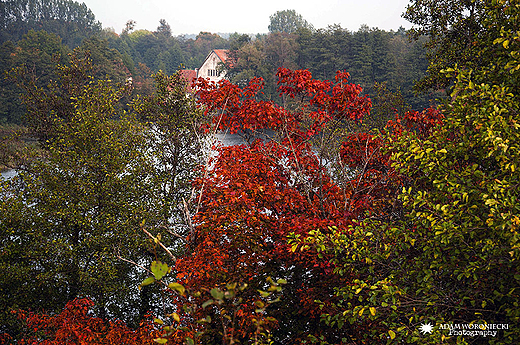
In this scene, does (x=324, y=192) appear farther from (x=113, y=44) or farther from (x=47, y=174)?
(x=113, y=44)

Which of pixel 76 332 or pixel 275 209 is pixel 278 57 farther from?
pixel 76 332

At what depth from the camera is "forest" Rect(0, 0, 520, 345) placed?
5.36 m

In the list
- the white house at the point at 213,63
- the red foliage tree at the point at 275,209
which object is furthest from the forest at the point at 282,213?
the white house at the point at 213,63

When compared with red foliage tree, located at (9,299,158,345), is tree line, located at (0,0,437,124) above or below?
above

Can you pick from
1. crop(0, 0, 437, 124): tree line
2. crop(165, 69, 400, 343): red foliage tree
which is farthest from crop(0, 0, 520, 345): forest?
crop(0, 0, 437, 124): tree line

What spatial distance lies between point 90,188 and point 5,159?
4564 millimetres

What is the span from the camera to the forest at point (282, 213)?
536cm

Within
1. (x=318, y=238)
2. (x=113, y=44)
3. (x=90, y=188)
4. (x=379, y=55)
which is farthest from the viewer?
(x=113, y=44)

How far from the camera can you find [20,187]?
15.4 metres

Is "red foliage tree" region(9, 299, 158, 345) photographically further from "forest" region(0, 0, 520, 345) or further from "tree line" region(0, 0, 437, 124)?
"tree line" region(0, 0, 437, 124)

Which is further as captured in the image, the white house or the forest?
the white house

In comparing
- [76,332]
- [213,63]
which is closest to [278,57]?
[213,63]

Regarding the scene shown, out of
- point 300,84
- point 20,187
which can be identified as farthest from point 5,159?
point 300,84

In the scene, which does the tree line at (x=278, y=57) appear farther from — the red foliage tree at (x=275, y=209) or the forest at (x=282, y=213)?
the red foliage tree at (x=275, y=209)
